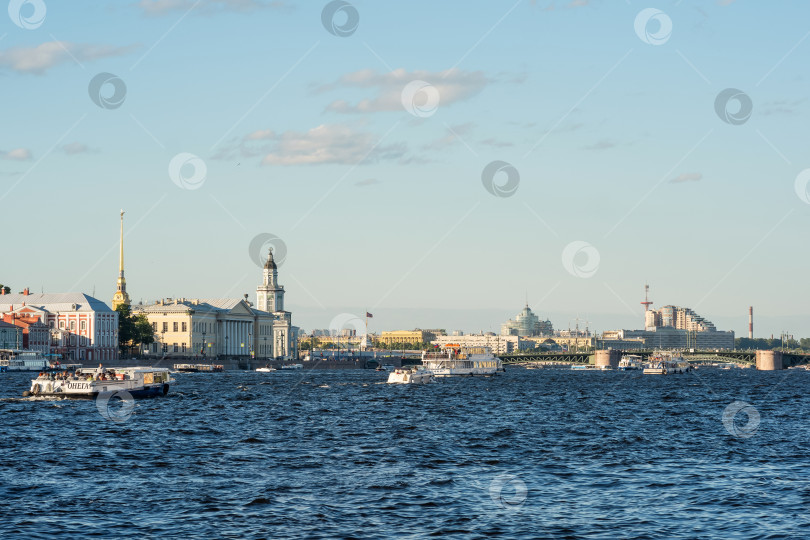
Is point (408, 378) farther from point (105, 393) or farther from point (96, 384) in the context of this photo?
point (96, 384)

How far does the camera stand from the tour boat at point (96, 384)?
7719 cm

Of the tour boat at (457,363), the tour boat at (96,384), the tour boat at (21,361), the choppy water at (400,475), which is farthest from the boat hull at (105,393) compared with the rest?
the tour boat at (21,361)

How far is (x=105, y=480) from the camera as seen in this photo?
114ft

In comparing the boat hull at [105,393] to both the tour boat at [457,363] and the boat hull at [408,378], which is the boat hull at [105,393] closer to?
the boat hull at [408,378]

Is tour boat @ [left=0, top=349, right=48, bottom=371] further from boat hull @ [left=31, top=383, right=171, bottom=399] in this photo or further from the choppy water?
the choppy water

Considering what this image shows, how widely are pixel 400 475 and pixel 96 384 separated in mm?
46325

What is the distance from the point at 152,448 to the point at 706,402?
55061 mm

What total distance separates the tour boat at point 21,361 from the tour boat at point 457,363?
2397 inches

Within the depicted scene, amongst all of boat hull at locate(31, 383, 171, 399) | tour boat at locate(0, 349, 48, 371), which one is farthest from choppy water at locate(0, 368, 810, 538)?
tour boat at locate(0, 349, 48, 371)

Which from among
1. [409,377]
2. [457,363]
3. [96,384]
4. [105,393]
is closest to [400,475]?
[96,384]

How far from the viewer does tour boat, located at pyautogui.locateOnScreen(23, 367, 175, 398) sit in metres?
77.2

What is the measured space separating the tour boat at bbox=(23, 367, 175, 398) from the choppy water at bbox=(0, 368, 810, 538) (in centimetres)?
1101

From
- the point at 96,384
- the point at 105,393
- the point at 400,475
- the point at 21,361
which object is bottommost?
the point at 400,475

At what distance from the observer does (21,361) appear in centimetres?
16875
